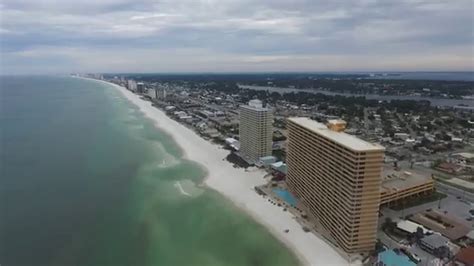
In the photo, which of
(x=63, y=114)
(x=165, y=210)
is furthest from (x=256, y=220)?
(x=63, y=114)

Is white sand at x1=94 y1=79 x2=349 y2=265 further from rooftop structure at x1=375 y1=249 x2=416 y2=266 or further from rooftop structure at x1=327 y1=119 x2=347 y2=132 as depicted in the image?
rooftop structure at x1=327 y1=119 x2=347 y2=132

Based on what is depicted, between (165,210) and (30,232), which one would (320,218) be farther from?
(30,232)

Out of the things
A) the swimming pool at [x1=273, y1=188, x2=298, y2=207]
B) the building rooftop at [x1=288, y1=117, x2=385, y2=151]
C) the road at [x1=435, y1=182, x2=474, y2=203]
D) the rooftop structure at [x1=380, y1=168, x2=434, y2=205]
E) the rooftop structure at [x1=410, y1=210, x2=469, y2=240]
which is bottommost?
the road at [x1=435, y1=182, x2=474, y2=203]

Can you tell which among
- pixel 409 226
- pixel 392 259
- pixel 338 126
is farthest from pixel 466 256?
pixel 338 126

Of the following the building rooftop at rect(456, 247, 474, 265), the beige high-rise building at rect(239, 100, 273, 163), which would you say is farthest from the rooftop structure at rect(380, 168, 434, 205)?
the beige high-rise building at rect(239, 100, 273, 163)

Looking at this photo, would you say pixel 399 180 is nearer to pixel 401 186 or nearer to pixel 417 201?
pixel 401 186

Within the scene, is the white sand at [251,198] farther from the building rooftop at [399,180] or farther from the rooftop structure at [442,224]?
the building rooftop at [399,180]

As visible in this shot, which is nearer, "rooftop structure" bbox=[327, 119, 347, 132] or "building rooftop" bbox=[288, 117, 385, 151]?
"building rooftop" bbox=[288, 117, 385, 151]
